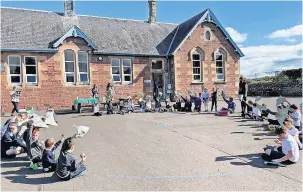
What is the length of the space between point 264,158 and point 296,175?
3.59ft

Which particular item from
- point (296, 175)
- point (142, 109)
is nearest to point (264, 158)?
point (296, 175)

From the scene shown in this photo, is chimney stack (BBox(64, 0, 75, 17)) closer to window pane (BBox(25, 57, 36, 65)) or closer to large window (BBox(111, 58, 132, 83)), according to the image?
large window (BBox(111, 58, 132, 83))

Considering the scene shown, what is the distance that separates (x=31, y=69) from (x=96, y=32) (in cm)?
559

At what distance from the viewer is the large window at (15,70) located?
1800 cm

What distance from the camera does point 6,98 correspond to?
17.9 m

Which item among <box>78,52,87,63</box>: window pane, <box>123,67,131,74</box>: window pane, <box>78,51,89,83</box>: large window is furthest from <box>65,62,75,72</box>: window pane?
<box>123,67,131,74</box>: window pane

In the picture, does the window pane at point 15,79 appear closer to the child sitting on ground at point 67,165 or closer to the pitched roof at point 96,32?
the pitched roof at point 96,32

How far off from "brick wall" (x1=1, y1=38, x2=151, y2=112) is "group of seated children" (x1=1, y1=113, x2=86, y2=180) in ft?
37.1

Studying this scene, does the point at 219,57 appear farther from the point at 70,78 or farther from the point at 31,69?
the point at 31,69

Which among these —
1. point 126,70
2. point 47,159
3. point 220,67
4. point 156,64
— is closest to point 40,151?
point 47,159

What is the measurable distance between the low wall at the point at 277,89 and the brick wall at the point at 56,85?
54.2ft

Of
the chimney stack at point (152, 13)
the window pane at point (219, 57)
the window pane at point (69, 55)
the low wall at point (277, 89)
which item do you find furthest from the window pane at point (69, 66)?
the low wall at point (277, 89)

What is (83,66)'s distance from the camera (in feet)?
65.7

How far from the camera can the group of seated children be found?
19.7ft
